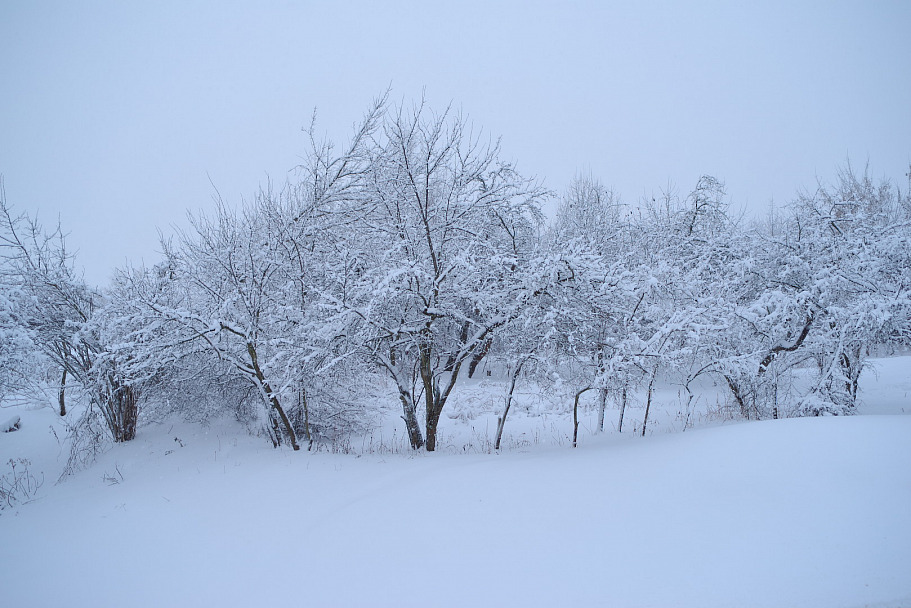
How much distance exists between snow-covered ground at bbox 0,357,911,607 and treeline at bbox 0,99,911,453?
1.78 meters

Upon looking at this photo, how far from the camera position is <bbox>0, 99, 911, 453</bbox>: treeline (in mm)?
7023

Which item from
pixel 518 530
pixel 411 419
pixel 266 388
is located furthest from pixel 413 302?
pixel 518 530

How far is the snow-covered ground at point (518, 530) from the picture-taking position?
326 cm

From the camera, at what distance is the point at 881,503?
Answer: 3.64 meters

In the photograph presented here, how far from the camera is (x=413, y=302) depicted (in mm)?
7809

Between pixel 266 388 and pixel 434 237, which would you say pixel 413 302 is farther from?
pixel 266 388

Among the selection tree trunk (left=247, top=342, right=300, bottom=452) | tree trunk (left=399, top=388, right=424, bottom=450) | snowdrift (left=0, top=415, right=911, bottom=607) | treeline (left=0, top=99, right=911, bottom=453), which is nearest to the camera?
snowdrift (left=0, top=415, right=911, bottom=607)

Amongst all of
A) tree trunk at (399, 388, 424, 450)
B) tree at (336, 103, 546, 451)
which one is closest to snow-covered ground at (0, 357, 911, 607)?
tree trunk at (399, 388, 424, 450)

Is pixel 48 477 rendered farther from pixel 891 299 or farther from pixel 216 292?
pixel 891 299

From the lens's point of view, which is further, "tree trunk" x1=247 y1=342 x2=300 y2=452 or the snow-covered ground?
"tree trunk" x1=247 y1=342 x2=300 y2=452

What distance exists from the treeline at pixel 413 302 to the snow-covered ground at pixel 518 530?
1.78 meters

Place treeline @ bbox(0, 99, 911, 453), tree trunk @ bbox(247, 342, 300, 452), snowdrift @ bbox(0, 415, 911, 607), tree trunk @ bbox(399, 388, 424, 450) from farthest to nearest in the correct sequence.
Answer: tree trunk @ bbox(399, 388, 424, 450) < tree trunk @ bbox(247, 342, 300, 452) < treeline @ bbox(0, 99, 911, 453) < snowdrift @ bbox(0, 415, 911, 607)

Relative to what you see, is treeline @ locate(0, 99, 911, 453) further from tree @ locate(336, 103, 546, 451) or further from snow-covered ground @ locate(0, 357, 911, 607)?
snow-covered ground @ locate(0, 357, 911, 607)

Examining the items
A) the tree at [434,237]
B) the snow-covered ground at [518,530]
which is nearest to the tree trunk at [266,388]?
the snow-covered ground at [518,530]
